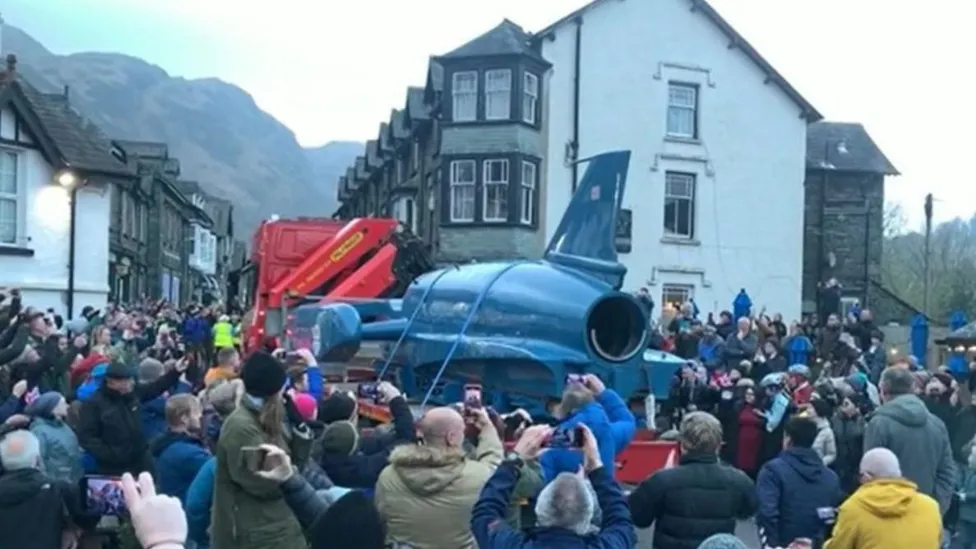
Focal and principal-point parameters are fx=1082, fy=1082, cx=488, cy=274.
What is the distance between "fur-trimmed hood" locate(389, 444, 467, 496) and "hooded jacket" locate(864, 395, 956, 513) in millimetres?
3843

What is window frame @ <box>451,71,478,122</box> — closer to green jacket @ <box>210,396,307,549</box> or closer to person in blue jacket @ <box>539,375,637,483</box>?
person in blue jacket @ <box>539,375,637,483</box>

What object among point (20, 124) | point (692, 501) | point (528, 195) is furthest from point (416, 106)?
point (692, 501)

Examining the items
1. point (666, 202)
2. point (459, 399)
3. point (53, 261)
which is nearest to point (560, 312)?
point (459, 399)

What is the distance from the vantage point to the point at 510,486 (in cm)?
470

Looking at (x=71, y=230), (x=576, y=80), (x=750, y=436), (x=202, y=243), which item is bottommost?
(x=750, y=436)

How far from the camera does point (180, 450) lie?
6113 mm

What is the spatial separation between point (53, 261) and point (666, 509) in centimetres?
1987

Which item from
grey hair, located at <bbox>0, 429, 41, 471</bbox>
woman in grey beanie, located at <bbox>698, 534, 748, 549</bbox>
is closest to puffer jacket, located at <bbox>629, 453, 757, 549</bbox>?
woman in grey beanie, located at <bbox>698, 534, 748, 549</bbox>

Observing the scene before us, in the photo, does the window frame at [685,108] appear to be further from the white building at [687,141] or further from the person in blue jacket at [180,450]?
the person in blue jacket at [180,450]

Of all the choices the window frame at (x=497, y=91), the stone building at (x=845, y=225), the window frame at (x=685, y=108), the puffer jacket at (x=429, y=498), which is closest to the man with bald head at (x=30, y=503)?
the puffer jacket at (x=429, y=498)

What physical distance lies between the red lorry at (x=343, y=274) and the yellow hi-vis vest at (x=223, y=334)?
85.9 inches

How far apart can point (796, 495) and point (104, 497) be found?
3.88 meters

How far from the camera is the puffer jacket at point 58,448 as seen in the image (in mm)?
6977

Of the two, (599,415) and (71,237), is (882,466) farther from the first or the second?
(71,237)
